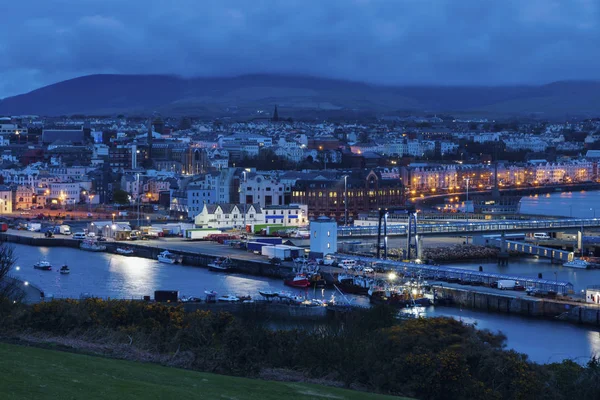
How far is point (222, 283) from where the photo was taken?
51.8 feet

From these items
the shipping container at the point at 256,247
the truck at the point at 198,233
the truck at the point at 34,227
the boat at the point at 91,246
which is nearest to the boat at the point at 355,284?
the shipping container at the point at 256,247

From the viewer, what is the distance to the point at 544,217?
80.9 ft

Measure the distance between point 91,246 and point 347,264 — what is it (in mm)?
5828

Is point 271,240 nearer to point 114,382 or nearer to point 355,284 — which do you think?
point 355,284

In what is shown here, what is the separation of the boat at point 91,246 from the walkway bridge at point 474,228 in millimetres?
4148

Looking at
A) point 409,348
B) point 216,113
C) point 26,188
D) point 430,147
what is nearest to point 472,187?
point 430,147

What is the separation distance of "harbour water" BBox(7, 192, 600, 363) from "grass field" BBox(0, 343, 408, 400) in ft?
14.5

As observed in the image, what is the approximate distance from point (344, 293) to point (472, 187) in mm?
25536

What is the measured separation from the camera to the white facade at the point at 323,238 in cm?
1772

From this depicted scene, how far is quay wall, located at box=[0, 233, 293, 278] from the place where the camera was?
16.9m

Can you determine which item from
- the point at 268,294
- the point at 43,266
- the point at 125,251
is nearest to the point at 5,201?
the point at 125,251

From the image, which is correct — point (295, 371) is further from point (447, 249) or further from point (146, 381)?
point (447, 249)

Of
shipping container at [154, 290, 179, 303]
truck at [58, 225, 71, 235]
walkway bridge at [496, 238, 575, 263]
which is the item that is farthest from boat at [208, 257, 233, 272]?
truck at [58, 225, 71, 235]

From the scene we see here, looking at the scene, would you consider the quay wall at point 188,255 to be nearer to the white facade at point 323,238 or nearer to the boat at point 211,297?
the white facade at point 323,238
